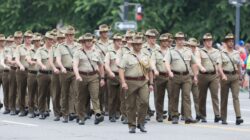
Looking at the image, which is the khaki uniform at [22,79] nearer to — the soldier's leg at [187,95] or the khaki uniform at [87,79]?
the khaki uniform at [87,79]

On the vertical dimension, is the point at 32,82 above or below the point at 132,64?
below

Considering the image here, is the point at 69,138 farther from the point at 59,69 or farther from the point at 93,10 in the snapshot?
the point at 93,10

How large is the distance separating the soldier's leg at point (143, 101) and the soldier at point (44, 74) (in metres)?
4.71

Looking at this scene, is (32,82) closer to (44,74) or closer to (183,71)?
(44,74)

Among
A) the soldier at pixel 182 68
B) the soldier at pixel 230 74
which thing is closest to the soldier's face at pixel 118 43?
the soldier at pixel 182 68

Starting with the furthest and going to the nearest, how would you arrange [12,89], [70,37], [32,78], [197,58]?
[12,89] → [32,78] → [70,37] → [197,58]

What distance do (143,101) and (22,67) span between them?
6.04 metres

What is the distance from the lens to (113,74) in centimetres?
2233

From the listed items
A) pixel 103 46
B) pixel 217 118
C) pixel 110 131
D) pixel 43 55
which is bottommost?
pixel 217 118

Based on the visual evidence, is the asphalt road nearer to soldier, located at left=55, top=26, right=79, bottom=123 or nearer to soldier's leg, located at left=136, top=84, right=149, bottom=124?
soldier's leg, located at left=136, top=84, right=149, bottom=124

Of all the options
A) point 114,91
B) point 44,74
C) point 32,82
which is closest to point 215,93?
point 114,91

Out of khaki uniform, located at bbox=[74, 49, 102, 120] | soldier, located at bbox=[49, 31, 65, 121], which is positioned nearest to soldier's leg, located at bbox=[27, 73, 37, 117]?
soldier, located at bbox=[49, 31, 65, 121]

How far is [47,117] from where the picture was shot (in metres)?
24.6

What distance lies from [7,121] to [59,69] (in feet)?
5.27
